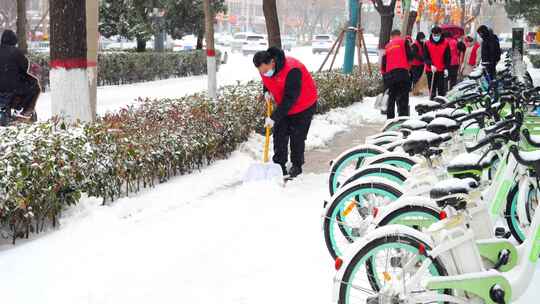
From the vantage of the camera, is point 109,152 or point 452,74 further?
point 452,74

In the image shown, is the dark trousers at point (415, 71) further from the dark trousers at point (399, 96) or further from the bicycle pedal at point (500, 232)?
the bicycle pedal at point (500, 232)

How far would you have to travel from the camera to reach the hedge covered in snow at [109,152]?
19.6 feet

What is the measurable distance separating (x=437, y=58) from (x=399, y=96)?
4.00 metres

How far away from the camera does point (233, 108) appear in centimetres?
1023

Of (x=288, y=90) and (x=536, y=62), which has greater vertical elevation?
(x=536, y=62)

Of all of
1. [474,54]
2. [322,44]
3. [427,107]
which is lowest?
[427,107]

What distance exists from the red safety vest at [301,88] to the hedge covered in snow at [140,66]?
1290 centimetres

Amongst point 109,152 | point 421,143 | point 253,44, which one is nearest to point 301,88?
point 109,152

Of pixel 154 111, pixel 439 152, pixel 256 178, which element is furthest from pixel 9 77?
pixel 439 152

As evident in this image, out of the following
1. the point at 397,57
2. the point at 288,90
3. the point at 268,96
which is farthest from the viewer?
the point at 397,57

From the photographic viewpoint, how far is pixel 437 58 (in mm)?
15086

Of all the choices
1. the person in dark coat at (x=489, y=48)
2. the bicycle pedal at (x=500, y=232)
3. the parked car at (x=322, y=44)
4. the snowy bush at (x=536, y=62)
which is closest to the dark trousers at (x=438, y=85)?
the person in dark coat at (x=489, y=48)

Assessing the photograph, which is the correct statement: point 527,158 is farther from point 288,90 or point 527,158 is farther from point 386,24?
point 386,24

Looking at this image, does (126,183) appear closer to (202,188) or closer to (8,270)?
(202,188)
